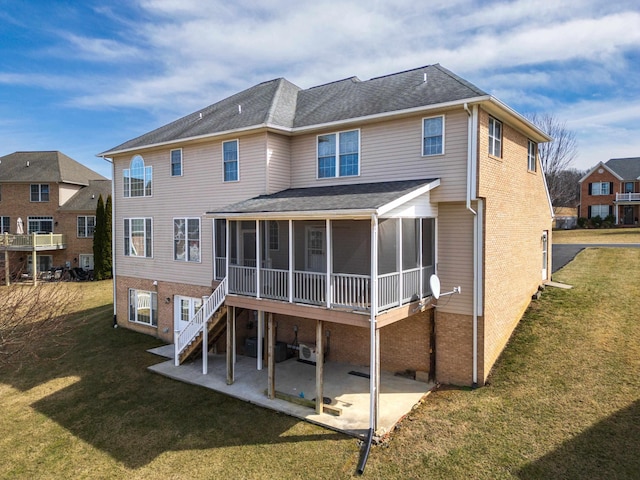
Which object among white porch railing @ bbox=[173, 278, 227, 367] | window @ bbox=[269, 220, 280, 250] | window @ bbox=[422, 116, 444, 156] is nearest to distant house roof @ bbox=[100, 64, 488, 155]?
window @ bbox=[422, 116, 444, 156]

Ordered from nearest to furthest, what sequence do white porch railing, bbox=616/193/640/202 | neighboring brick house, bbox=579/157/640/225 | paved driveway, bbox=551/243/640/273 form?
paved driveway, bbox=551/243/640/273 < white porch railing, bbox=616/193/640/202 < neighboring brick house, bbox=579/157/640/225

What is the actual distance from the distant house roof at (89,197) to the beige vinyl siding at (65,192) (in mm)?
346

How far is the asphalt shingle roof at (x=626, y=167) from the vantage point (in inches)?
1764

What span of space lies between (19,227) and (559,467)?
39530 millimetres

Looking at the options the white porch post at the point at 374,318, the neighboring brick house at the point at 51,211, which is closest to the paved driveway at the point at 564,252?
the white porch post at the point at 374,318

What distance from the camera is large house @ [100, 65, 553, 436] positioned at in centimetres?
1182

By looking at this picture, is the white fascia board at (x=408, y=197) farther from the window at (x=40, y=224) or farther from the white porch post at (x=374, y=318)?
the window at (x=40, y=224)

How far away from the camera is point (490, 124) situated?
1303cm

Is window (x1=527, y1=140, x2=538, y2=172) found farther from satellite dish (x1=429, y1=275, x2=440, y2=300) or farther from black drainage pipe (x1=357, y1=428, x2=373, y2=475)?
black drainage pipe (x1=357, y1=428, x2=373, y2=475)

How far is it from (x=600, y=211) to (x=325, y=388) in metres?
46.0

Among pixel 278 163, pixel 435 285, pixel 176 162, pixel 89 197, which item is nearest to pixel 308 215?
pixel 435 285

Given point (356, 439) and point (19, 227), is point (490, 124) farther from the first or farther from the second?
point (19, 227)

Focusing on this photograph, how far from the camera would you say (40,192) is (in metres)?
37.2

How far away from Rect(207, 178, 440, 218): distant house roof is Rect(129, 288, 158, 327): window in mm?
8554
